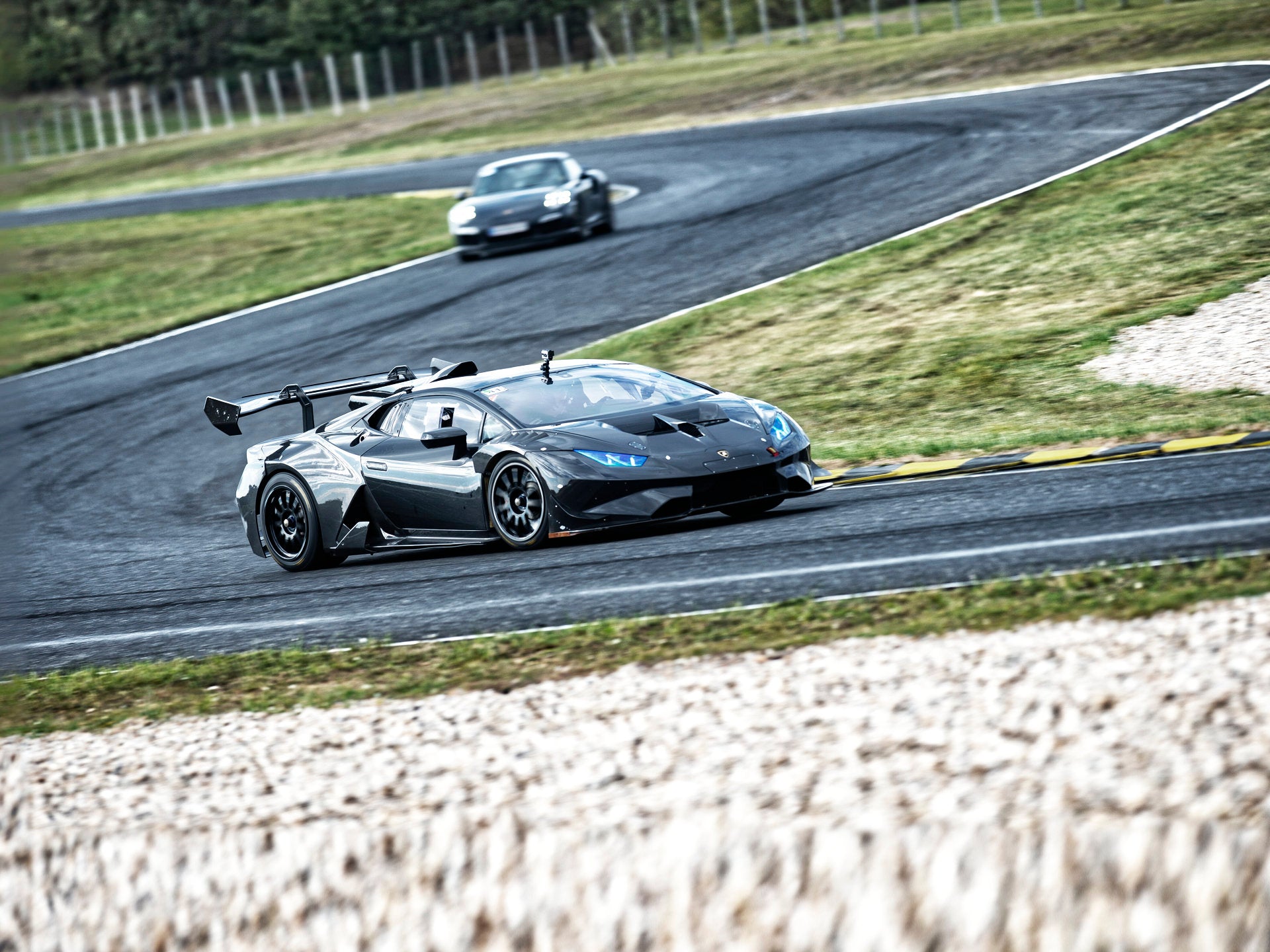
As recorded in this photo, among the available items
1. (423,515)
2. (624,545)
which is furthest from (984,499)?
(423,515)

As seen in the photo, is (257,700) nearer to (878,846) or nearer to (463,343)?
(878,846)

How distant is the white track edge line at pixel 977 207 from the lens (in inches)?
814

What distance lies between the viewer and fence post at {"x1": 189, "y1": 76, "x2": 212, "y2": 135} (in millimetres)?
74250

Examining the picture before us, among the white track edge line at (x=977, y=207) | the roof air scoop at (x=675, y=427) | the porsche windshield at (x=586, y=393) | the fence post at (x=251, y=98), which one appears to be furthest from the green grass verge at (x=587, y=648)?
the fence post at (x=251, y=98)

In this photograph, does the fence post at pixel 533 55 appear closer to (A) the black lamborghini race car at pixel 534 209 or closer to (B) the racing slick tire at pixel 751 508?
(A) the black lamborghini race car at pixel 534 209

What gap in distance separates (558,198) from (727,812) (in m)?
21.0

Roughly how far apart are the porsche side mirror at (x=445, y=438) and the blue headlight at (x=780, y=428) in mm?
2046

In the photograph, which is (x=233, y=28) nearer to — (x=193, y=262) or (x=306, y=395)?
(x=193, y=262)

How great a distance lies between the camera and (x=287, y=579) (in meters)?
12.0

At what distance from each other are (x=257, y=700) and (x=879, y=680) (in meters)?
3.03

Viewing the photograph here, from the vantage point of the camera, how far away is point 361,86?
6762 centimetres

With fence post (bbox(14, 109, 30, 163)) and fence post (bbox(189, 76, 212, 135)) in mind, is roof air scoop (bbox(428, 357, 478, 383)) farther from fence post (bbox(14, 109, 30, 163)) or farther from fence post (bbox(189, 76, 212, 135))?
fence post (bbox(189, 76, 212, 135))

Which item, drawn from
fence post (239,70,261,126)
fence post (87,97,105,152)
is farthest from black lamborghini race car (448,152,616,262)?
fence post (87,97,105,152)

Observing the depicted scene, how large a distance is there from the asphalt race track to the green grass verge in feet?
1.25
